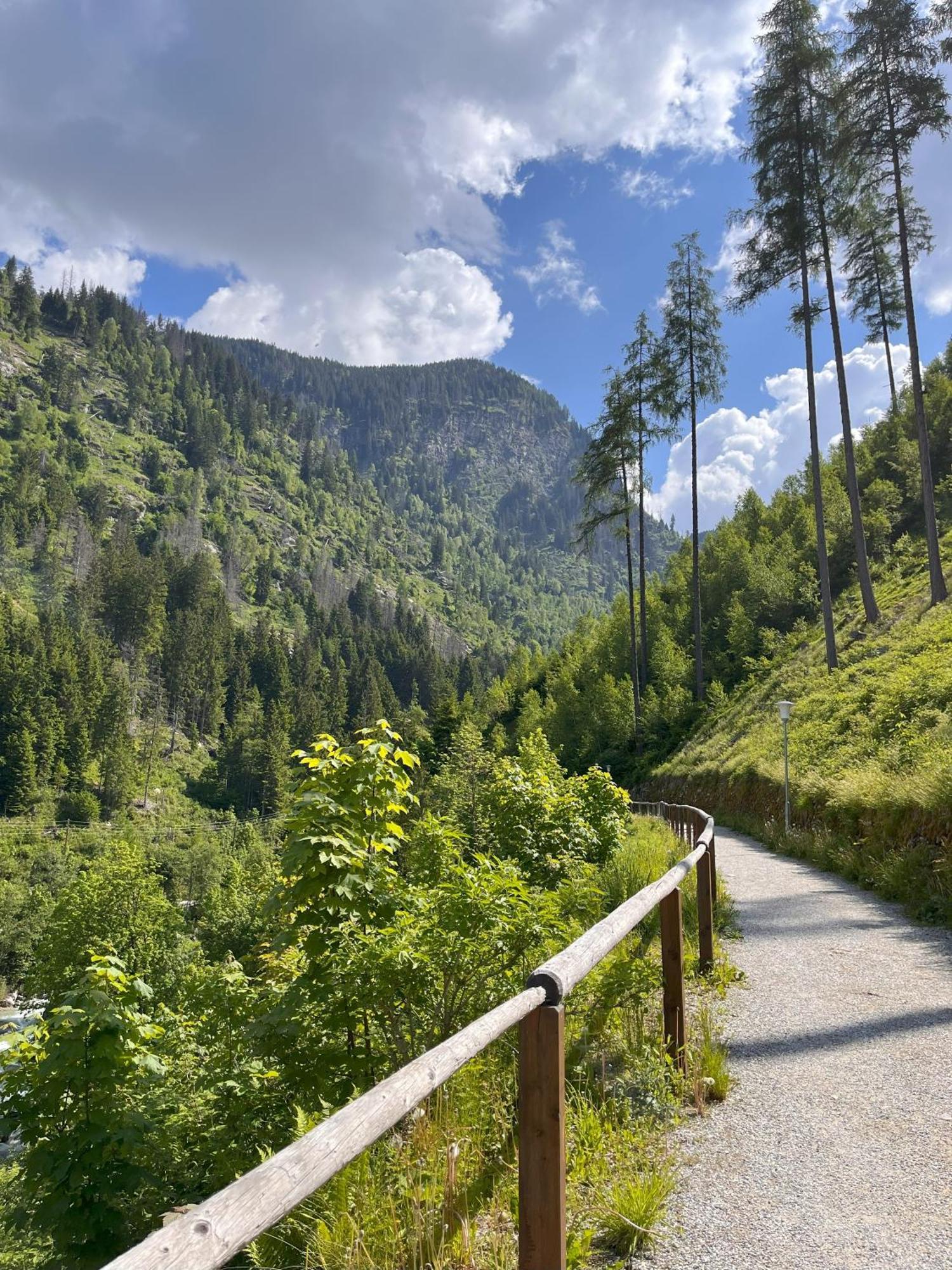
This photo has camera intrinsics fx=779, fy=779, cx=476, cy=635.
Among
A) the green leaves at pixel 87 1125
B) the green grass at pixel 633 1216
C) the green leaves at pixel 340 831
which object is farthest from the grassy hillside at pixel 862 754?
the green leaves at pixel 87 1125

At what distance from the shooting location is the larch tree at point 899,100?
20.2 m

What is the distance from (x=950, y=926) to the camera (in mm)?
7914

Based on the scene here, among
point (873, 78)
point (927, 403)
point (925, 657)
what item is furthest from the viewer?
point (927, 403)

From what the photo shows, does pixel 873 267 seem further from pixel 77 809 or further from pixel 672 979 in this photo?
pixel 77 809

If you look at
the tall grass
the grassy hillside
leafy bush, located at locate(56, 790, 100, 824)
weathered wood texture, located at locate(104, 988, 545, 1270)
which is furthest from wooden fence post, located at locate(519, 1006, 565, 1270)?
leafy bush, located at locate(56, 790, 100, 824)

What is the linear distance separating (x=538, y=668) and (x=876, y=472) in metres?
46.8

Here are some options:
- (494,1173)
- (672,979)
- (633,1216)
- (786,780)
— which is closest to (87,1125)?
(494,1173)

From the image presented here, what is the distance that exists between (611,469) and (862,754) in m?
22.2

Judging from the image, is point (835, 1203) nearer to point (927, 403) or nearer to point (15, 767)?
point (927, 403)

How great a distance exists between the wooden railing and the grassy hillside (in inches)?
274

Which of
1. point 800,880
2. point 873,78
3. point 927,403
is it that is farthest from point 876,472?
point 800,880

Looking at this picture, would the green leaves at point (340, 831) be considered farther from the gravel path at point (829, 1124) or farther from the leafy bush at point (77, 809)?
the leafy bush at point (77, 809)

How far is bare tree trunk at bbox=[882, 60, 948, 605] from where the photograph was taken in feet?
68.5

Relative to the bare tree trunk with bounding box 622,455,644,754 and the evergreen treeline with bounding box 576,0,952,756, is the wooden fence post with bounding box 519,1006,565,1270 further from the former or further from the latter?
the bare tree trunk with bounding box 622,455,644,754
